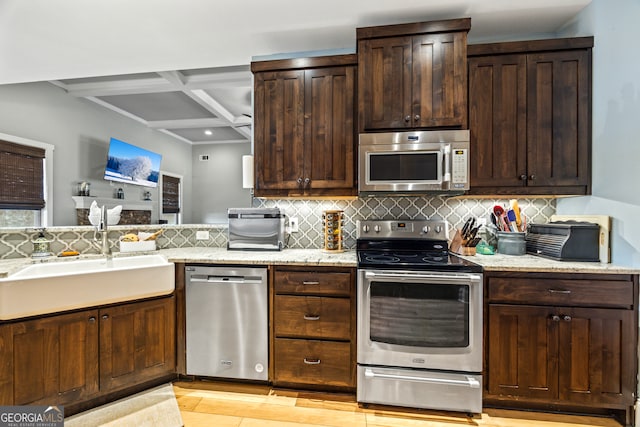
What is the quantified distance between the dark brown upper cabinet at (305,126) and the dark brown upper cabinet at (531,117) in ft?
3.07

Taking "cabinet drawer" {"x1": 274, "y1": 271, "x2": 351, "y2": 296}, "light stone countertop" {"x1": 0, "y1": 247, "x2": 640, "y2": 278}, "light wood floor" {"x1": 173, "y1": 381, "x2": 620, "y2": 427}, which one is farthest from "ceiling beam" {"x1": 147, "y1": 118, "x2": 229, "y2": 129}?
"light wood floor" {"x1": 173, "y1": 381, "x2": 620, "y2": 427}

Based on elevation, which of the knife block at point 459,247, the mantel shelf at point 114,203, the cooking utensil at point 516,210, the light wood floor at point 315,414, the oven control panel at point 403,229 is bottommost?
the light wood floor at point 315,414

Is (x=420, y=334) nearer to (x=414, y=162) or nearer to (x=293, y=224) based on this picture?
(x=414, y=162)

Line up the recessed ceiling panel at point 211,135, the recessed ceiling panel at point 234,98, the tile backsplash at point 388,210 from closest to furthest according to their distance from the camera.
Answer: the tile backsplash at point 388,210 → the recessed ceiling panel at point 234,98 → the recessed ceiling panel at point 211,135

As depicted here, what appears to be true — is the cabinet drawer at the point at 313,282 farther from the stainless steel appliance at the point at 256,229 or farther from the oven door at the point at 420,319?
the stainless steel appliance at the point at 256,229

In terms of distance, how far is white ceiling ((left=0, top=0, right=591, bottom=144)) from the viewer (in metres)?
1.88

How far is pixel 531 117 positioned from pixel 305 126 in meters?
1.65

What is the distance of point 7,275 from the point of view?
1548 millimetres

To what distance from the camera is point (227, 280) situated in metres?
1.92

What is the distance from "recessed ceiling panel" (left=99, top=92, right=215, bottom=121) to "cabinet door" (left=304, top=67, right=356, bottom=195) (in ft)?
8.28

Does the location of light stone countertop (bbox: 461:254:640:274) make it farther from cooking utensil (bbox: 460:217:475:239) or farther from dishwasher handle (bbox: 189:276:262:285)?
dishwasher handle (bbox: 189:276:262:285)

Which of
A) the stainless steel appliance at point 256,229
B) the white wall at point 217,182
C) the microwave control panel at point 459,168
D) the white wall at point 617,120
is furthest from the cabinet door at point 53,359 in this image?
the white wall at point 217,182

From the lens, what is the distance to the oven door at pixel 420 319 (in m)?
1.65

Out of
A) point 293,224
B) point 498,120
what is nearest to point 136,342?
point 293,224
